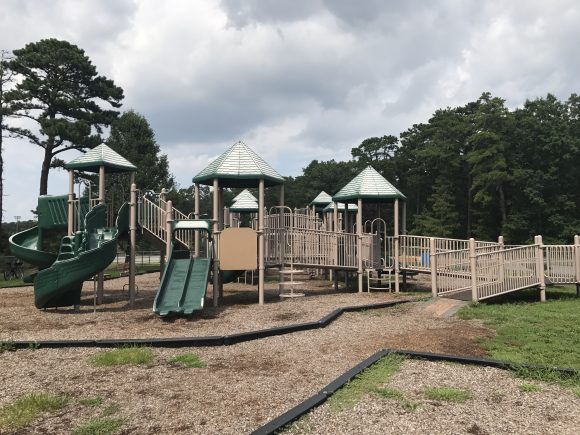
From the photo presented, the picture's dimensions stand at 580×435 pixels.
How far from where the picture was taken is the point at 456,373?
5.49m

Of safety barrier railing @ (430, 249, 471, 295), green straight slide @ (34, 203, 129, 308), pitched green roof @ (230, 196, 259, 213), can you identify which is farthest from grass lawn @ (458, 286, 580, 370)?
pitched green roof @ (230, 196, 259, 213)


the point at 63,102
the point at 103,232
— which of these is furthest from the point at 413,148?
the point at 103,232

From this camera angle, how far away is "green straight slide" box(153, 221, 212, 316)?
31.8ft

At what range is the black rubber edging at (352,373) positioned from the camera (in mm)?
3876

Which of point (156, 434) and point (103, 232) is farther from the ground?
point (103, 232)

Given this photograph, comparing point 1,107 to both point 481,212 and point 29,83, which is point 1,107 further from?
point 481,212

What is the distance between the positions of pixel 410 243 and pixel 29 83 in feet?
92.5

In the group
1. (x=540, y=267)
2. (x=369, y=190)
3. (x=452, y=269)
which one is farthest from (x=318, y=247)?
(x=540, y=267)

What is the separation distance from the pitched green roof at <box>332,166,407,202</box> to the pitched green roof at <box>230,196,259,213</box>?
326 inches

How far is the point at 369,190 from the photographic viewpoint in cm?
1576

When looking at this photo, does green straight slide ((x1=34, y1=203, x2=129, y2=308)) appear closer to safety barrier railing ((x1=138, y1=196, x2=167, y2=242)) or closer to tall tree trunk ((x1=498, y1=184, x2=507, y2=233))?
safety barrier railing ((x1=138, y1=196, x2=167, y2=242))

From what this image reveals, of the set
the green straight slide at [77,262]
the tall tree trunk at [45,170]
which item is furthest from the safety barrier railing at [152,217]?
the tall tree trunk at [45,170]

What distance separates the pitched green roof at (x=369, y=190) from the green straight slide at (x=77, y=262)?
830 centimetres

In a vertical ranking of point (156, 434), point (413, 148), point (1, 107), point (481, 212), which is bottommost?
point (156, 434)
